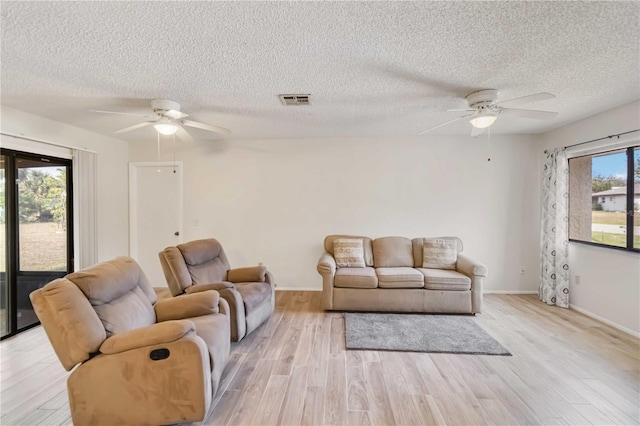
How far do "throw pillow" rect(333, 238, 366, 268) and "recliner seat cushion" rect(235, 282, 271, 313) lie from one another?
3.86ft

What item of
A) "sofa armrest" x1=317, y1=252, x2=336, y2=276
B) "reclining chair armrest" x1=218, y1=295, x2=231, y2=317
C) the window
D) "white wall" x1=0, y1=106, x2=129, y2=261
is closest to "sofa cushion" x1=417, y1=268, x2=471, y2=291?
"sofa armrest" x1=317, y1=252, x2=336, y2=276

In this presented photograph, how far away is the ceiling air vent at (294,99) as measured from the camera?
2.76 metres

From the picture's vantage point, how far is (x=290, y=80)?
2.39 m

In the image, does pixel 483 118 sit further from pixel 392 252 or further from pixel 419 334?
pixel 419 334

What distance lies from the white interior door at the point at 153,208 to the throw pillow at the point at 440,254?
13.3 feet

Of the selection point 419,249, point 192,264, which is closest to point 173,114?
point 192,264

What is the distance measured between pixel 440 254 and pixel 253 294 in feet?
8.74

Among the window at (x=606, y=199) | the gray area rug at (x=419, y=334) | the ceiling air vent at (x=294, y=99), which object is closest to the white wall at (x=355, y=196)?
the window at (x=606, y=199)

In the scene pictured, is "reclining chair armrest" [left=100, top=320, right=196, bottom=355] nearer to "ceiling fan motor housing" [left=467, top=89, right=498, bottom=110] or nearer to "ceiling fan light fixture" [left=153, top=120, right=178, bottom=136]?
"ceiling fan light fixture" [left=153, top=120, right=178, bottom=136]

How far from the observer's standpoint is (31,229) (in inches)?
128

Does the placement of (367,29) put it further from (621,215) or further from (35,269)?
(35,269)

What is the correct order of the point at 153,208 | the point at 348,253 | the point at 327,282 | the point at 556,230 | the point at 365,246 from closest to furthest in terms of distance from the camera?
the point at 327,282
the point at 556,230
the point at 348,253
the point at 365,246
the point at 153,208

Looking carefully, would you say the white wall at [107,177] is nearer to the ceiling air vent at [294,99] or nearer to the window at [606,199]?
the ceiling air vent at [294,99]

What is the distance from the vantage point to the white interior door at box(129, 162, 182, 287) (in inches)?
184
